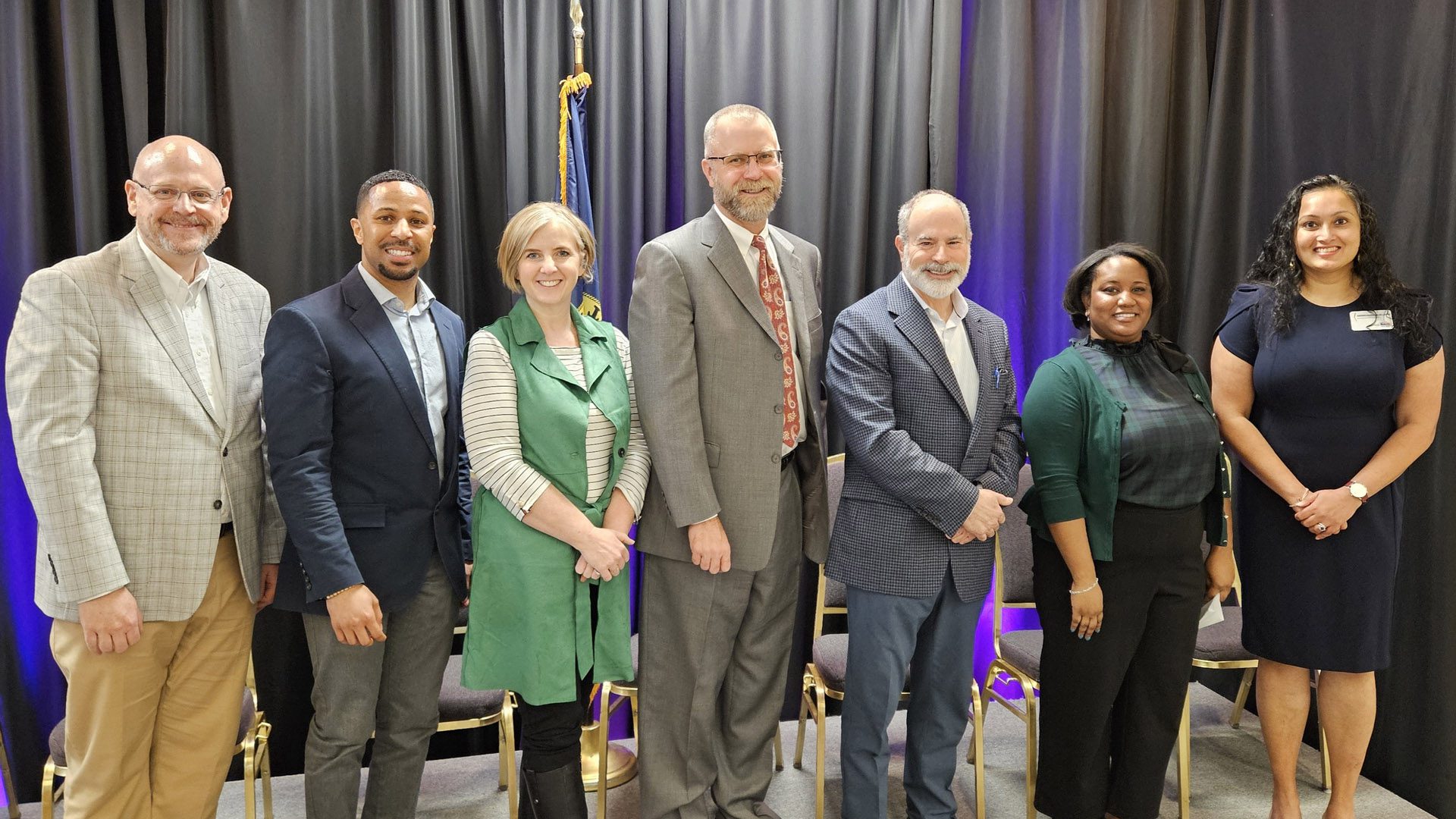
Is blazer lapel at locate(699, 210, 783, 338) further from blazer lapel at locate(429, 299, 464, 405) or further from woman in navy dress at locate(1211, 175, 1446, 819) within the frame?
woman in navy dress at locate(1211, 175, 1446, 819)

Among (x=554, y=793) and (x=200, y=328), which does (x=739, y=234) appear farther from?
(x=554, y=793)

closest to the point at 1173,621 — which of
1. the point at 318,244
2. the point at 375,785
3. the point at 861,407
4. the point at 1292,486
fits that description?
the point at 1292,486

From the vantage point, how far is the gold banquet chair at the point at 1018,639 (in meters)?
2.69

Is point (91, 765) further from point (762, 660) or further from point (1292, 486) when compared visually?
point (1292, 486)

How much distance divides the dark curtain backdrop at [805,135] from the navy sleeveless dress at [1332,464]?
1.88 feet

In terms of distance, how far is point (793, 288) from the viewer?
247 centimetres

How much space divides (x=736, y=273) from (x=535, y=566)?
88 centimetres

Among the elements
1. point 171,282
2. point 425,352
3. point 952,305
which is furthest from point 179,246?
point 952,305

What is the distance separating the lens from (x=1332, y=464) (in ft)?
8.43

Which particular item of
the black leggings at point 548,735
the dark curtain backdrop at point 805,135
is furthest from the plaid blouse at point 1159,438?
the black leggings at point 548,735

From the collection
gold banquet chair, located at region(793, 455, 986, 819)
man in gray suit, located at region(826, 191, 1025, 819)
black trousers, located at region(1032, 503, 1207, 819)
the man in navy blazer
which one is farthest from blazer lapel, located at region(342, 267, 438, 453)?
black trousers, located at region(1032, 503, 1207, 819)

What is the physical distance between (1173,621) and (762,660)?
1138 mm

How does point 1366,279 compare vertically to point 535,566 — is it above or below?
above

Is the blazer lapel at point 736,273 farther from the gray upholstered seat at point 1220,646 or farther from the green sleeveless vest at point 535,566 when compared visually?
the gray upholstered seat at point 1220,646
